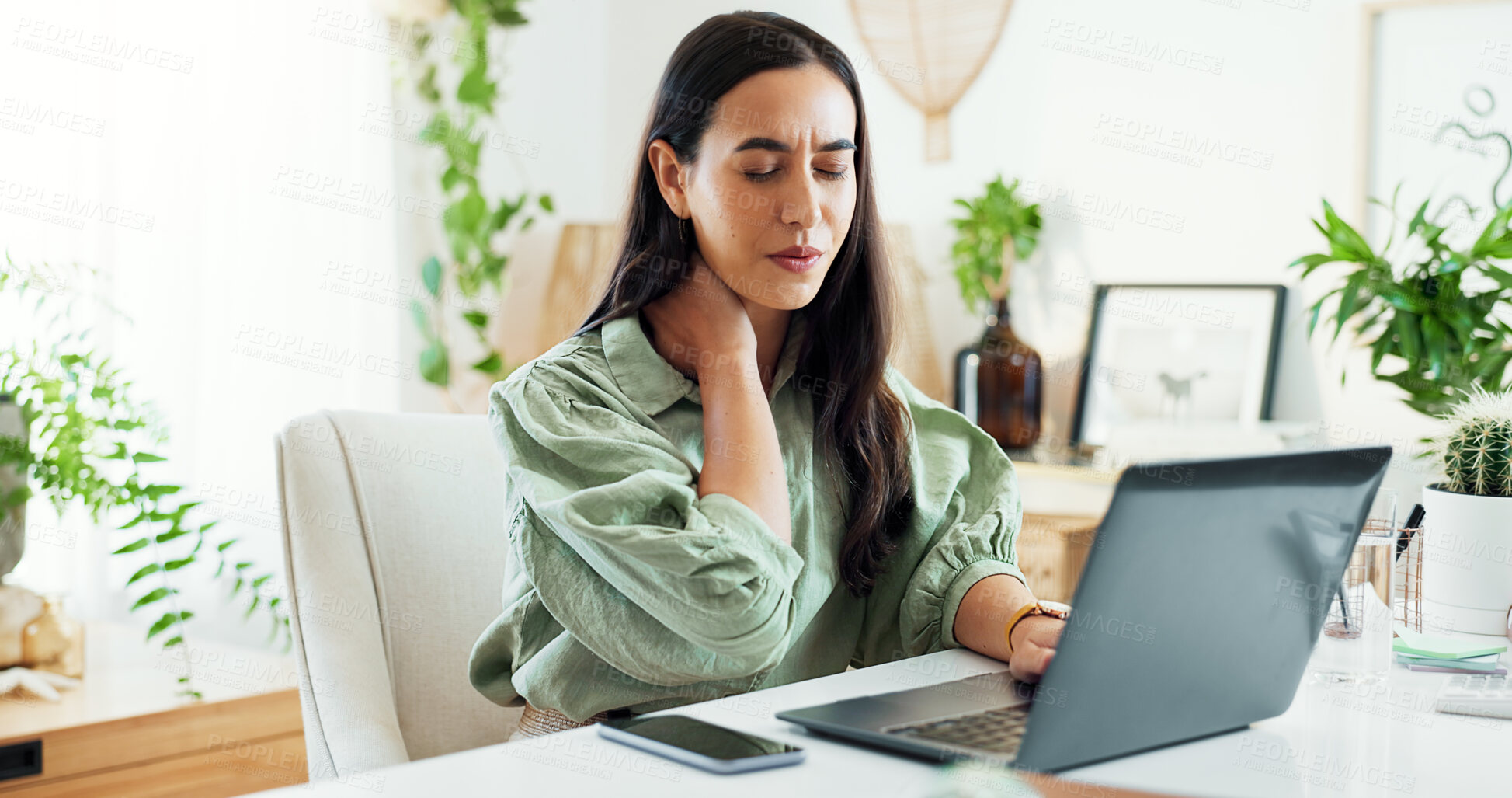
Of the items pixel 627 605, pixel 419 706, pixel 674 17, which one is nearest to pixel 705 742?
pixel 627 605

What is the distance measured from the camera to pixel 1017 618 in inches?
39.5

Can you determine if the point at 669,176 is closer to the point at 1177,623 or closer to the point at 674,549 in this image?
the point at 674,549

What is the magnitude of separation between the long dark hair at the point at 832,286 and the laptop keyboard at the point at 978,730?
352 millimetres

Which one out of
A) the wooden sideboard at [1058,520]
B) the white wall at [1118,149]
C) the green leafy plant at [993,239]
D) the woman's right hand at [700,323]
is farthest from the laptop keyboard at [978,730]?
the green leafy plant at [993,239]

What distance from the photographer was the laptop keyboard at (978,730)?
722 millimetres

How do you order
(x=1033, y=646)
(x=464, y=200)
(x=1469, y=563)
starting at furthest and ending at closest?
(x=464, y=200) → (x=1469, y=563) → (x=1033, y=646)

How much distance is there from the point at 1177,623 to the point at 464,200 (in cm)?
233

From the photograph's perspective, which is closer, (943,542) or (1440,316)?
(943,542)

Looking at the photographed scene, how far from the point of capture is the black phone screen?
72cm

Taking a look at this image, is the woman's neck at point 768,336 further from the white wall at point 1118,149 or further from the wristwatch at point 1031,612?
the white wall at point 1118,149

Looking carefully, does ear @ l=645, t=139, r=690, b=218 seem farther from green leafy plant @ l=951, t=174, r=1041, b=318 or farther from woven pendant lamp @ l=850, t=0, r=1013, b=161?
woven pendant lamp @ l=850, t=0, r=1013, b=161

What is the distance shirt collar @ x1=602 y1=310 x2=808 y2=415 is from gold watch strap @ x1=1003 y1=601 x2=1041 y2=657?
1.07 feet

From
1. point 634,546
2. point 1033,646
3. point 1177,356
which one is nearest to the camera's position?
point 634,546

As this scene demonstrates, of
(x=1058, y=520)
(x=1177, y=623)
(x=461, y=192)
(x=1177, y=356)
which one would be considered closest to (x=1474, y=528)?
(x=1177, y=623)
